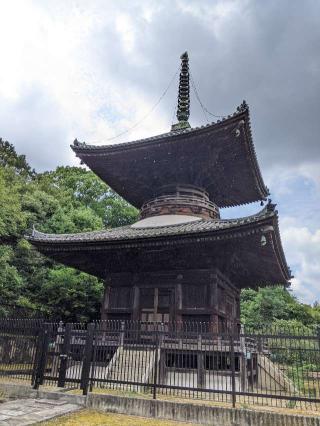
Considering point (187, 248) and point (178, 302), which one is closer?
point (187, 248)

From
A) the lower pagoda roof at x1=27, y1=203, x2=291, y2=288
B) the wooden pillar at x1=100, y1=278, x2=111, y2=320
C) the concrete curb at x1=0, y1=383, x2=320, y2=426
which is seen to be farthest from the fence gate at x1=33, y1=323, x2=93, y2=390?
the lower pagoda roof at x1=27, y1=203, x2=291, y2=288

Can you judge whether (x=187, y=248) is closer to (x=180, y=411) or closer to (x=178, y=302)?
(x=178, y=302)

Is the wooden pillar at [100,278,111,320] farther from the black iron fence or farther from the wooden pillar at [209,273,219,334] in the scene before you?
the wooden pillar at [209,273,219,334]

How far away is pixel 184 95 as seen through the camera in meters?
21.6

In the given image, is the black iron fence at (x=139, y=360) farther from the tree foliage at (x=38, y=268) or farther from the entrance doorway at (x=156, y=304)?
the tree foliage at (x=38, y=268)

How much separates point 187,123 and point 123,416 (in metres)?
A: 14.7

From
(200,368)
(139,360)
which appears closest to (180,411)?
(139,360)

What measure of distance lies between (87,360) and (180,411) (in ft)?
11.1

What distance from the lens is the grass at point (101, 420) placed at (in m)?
8.26

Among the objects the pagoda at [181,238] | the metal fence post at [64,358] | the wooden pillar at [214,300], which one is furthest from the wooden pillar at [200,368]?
the metal fence post at [64,358]

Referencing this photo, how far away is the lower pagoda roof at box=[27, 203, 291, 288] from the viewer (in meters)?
12.6

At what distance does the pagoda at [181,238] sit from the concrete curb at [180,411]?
16.7 ft

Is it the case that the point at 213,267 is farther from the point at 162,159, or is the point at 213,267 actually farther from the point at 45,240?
the point at 45,240

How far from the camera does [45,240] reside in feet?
50.9
